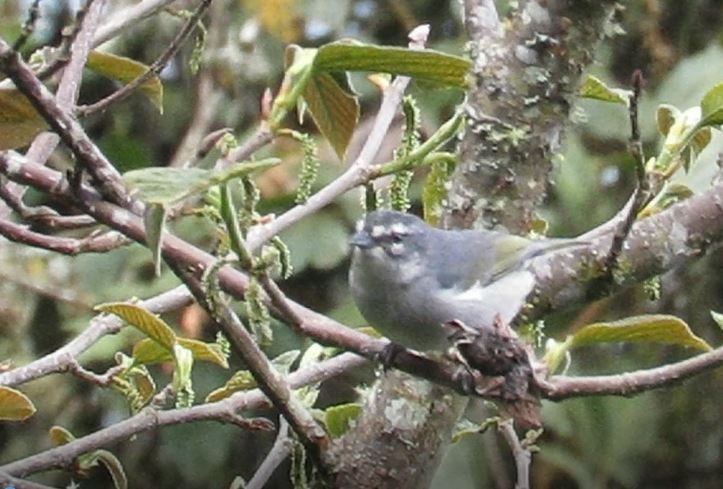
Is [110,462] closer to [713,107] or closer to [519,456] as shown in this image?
[519,456]

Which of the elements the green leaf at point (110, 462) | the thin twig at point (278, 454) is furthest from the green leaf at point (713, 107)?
the green leaf at point (110, 462)

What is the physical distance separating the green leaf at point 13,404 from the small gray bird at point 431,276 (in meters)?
0.28

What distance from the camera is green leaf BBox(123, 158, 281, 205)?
2.20 ft

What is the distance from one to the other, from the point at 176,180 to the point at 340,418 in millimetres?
351

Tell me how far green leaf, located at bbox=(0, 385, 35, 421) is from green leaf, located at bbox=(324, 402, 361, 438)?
214 millimetres

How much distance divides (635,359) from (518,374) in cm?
146

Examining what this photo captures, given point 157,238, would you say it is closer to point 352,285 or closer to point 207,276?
point 207,276

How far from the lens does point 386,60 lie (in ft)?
2.78

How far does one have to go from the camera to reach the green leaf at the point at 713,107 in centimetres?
95

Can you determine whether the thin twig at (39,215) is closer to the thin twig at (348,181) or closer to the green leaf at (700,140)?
the thin twig at (348,181)

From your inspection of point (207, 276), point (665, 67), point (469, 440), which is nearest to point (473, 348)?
point (207, 276)

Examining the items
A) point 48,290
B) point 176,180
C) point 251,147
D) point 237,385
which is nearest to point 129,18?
point 251,147

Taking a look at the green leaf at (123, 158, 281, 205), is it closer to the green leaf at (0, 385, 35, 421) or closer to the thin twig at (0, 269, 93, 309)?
the green leaf at (0, 385, 35, 421)

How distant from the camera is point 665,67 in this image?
91.8 inches
